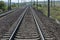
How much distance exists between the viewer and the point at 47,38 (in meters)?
9.17

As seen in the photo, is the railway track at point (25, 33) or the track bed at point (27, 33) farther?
the track bed at point (27, 33)

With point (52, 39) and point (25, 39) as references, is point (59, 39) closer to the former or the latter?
point (52, 39)

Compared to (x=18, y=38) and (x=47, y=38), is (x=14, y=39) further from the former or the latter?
(x=47, y=38)

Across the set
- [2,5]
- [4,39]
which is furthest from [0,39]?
[2,5]

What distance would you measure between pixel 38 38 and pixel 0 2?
45.4 meters

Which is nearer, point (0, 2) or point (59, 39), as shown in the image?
point (59, 39)

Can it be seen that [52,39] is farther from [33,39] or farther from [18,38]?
[18,38]

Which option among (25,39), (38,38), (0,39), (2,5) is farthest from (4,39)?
(2,5)

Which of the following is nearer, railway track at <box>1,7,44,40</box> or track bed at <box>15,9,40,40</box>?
railway track at <box>1,7,44,40</box>

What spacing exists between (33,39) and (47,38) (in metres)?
0.75

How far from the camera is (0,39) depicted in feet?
29.4

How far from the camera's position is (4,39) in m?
8.80

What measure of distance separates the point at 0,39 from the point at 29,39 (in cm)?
147

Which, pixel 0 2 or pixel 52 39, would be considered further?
pixel 0 2
